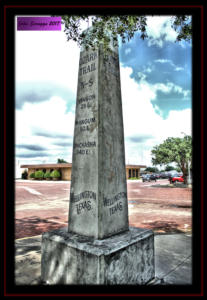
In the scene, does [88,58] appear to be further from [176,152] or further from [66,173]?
[66,173]

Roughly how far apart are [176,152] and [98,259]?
23781 mm

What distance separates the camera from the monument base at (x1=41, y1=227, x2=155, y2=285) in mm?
2441

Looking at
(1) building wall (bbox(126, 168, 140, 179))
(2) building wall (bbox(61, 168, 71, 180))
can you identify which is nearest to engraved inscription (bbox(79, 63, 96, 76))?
(2) building wall (bbox(61, 168, 71, 180))

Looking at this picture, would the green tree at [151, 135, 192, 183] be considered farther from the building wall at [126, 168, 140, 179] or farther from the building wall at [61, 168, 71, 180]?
the building wall at [126, 168, 140, 179]

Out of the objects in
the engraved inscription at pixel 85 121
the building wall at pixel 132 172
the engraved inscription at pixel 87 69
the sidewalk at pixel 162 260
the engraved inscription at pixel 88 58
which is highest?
the engraved inscription at pixel 88 58

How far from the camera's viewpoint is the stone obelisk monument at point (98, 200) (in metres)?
2.65

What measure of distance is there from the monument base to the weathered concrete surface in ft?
0.74

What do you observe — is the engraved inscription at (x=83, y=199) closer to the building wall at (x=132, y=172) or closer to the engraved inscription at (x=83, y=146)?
the engraved inscription at (x=83, y=146)

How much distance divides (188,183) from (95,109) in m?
26.5

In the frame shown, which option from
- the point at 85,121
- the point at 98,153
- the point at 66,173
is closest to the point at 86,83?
the point at 85,121

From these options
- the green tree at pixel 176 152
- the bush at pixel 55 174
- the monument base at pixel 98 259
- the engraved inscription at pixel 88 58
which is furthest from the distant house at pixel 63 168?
the monument base at pixel 98 259

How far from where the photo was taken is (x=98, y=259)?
2373 mm

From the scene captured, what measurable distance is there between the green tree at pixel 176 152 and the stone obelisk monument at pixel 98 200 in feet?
74.3
